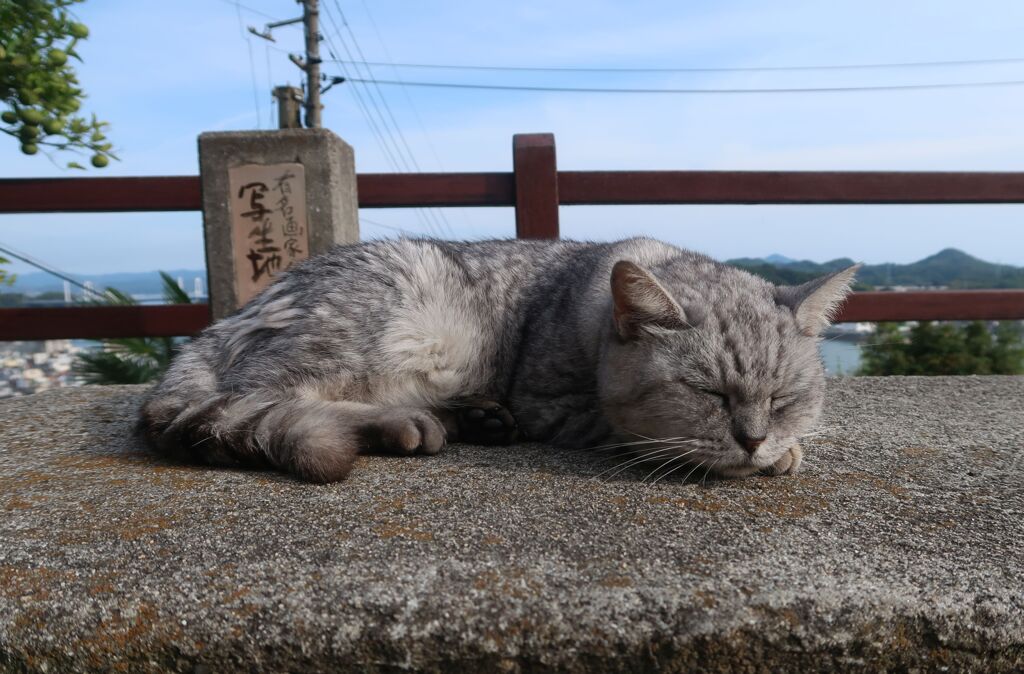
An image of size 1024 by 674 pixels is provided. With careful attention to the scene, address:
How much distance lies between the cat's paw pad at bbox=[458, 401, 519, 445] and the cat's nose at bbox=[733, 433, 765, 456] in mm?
803

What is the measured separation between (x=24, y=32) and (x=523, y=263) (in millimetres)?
2882

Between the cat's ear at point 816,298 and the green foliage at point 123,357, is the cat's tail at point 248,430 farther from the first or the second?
the green foliage at point 123,357

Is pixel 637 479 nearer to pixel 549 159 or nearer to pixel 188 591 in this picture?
pixel 188 591

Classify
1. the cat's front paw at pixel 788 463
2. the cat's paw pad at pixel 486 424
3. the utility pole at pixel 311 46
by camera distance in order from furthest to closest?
the utility pole at pixel 311 46 < the cat's paw pad at pixel 486 424 < the cat's front paw at pixel 788 463

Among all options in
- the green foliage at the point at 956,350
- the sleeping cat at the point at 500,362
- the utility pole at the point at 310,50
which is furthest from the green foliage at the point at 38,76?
the utility pole at the point at 310,50

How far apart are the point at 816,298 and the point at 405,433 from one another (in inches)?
48.4

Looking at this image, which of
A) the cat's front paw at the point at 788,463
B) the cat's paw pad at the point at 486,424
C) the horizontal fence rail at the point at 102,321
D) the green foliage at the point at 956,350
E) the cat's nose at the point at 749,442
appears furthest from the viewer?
the green foliage at the point at 956,350

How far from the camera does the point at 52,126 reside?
3.74 m

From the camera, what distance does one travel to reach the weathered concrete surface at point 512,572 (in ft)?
3.98

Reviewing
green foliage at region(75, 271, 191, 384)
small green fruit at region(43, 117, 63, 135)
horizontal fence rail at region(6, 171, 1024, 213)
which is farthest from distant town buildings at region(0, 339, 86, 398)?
small green fruit at region(43, 117, 63, 135)

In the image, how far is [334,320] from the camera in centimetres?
221

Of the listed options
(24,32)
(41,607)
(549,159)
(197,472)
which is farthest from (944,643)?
(24,32)

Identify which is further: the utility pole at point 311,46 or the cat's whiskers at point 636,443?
the utility pole at point 311,46

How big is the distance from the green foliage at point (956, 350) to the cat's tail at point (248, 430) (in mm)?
5243
